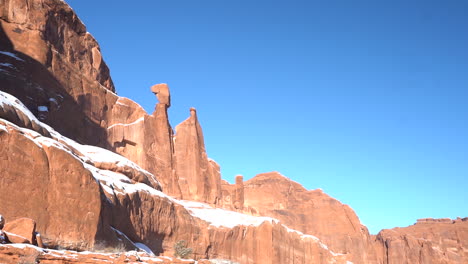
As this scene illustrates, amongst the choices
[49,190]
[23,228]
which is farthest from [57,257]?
[49,190]

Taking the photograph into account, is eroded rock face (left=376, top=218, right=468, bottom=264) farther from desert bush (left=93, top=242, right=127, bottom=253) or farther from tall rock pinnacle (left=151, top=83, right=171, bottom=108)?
desert bush (left=93, top=242, right=127, bottom=253)

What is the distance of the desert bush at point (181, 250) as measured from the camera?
33.1 meters

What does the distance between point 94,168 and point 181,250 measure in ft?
34.7

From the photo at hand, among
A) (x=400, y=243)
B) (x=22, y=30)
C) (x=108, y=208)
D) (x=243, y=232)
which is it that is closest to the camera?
(x=108, y=208)

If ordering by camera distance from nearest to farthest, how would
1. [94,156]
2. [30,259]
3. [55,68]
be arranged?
[30,259] → [94,156] → [55,68]

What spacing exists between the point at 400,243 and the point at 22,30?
9973 cm

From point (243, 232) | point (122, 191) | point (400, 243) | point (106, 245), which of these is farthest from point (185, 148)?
point (400, 243)

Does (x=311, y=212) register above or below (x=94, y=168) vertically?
above

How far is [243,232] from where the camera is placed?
5475cm

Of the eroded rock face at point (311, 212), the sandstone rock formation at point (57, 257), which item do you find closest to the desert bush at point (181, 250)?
the sandstone rock formation at point (57, 257)

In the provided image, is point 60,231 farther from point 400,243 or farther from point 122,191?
point 400,243

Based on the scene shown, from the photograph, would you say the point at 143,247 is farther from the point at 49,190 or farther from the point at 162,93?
the point at 162,93

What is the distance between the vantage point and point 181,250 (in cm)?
3481

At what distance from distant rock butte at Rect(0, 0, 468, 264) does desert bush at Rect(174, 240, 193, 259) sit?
0.77 metres
